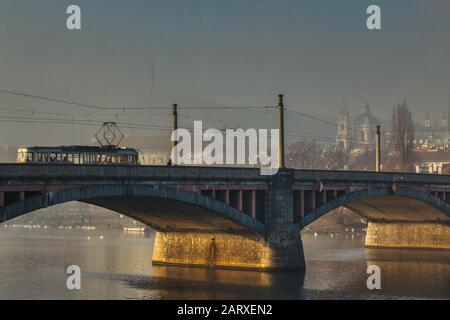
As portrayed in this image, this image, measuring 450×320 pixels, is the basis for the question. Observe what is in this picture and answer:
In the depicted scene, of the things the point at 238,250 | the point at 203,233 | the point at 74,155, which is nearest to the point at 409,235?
the point at 238,250

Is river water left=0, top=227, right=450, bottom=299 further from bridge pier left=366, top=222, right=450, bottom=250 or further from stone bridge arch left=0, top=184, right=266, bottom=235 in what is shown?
stone bridge arch left=0, top=184, right=266, bottom=235

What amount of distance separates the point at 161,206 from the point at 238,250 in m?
10.6

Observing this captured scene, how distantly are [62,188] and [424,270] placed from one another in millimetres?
45212

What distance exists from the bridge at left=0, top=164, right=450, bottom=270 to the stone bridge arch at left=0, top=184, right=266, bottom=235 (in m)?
0.08

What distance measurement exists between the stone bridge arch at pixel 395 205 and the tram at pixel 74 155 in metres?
21.3

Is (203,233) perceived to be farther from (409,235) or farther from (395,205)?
(409,235)

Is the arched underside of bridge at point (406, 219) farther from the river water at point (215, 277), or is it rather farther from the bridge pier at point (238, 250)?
the bridge pier at point (238, 250)

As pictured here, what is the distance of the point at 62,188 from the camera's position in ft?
209

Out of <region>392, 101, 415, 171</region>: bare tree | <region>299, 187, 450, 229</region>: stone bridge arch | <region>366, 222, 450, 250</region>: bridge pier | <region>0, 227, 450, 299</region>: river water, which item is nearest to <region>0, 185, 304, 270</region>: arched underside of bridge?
<region>0, 227, 450, 299</region>: river water

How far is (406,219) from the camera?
120 m

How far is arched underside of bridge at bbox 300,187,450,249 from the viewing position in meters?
108

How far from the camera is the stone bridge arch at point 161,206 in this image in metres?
63.2
